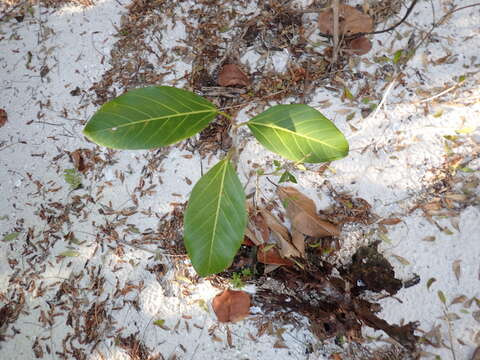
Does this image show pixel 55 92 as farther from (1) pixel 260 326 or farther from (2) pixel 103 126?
(1) pixel 260 326

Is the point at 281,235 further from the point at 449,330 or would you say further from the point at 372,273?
the point at 449,330

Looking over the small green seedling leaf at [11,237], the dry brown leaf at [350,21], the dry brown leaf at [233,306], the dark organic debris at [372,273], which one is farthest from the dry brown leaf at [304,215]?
the small green seedling leaf at [11,237]

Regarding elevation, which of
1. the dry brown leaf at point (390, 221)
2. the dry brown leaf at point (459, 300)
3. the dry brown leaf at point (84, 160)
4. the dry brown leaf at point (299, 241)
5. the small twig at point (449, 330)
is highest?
the dry brown leaf at point (84, 160)

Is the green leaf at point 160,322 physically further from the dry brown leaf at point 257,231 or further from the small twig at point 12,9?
the small twig at point 12,9

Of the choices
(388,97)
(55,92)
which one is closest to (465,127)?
(388,97)

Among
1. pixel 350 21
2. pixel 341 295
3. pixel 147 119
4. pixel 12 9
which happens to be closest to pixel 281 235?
pixel 341 295
